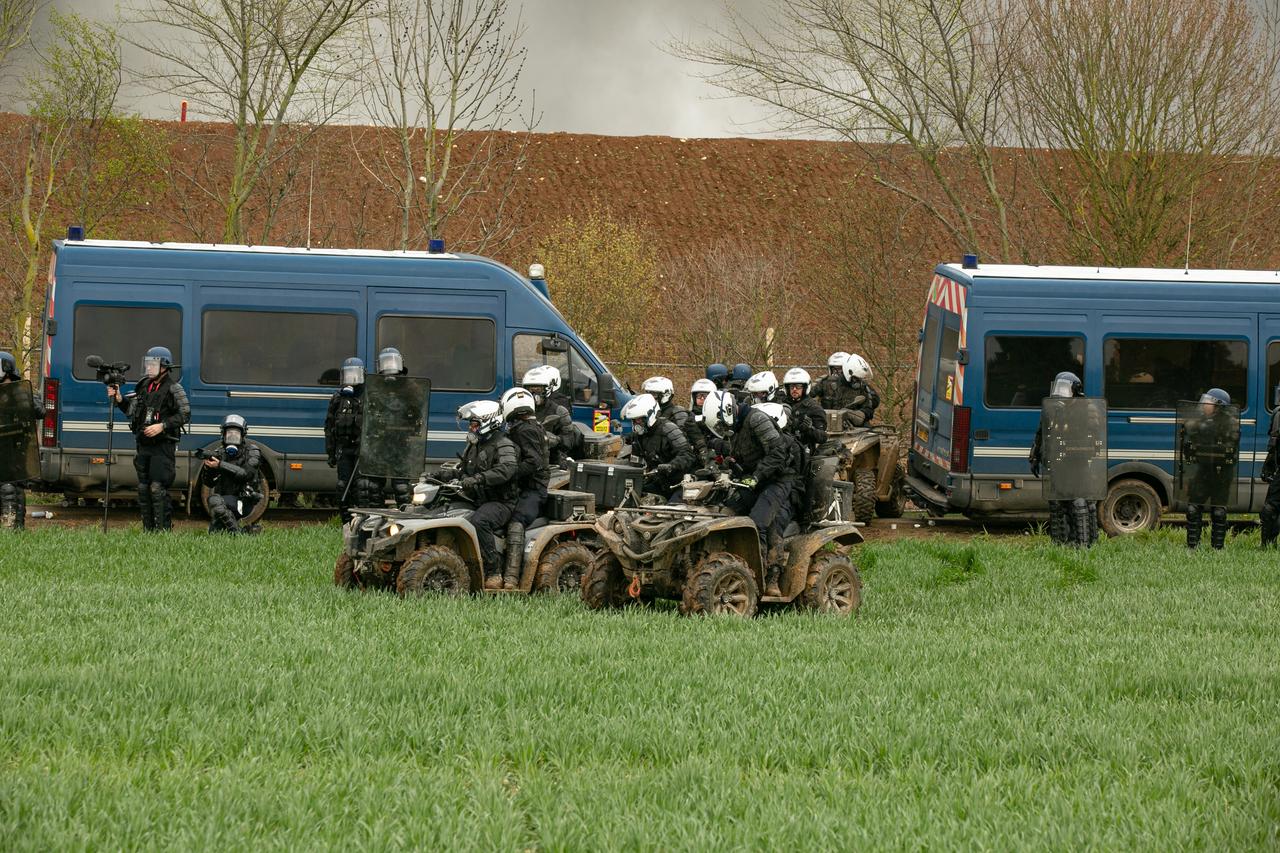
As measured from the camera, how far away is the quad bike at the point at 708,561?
10742 millimetres

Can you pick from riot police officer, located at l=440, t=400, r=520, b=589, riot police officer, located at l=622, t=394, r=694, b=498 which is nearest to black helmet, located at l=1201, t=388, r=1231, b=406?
riot police officer, located at l=622, t=394, r=694, b=498

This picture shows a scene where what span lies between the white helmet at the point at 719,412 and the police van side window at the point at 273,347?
22.5ft

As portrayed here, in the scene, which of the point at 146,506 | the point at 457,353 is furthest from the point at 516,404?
the point at 457,353

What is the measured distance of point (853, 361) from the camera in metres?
19.0

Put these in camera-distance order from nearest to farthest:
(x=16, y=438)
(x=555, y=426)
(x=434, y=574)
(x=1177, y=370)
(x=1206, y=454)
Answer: (x=434, y=574), (x=555, y=426), (x=16, y=438), (x=1206, y=454), (x=1177, y=370)

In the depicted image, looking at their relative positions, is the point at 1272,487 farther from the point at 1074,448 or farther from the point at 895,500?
the point at 895,500

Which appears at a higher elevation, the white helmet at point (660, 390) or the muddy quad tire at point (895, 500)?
the white helmet at point (660, 390)

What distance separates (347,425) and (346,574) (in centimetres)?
438

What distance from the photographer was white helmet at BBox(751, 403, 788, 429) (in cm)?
1120

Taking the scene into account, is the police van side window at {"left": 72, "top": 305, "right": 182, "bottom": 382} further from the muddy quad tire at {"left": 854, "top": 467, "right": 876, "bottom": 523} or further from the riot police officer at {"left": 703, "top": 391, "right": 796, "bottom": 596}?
the riot police officer at {"left": 703, "top": 391, "right": 796, "bottom": 596}

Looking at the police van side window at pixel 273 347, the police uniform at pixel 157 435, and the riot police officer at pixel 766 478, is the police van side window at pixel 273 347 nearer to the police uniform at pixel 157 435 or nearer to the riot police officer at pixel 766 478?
the police uniform at pixel 157 435

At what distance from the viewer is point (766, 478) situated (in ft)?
36.4

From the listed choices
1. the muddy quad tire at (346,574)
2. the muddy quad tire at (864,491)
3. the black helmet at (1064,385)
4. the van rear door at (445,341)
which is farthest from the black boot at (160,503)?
the black helmet at (1064,385)

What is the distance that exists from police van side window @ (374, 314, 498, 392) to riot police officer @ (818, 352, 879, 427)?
409 centimetres
